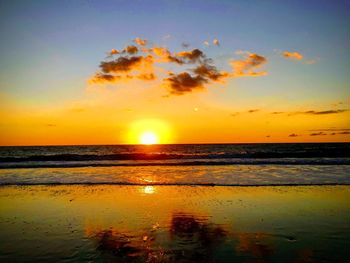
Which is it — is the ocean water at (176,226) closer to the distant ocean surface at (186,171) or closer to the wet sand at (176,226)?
the wet sand at (176,226)

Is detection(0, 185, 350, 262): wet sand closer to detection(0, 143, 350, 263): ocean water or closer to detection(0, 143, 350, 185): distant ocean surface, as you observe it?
detection(0, 143, 350, 263): ocean water

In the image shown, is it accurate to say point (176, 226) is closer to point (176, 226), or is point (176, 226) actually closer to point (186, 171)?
point (176, 226)


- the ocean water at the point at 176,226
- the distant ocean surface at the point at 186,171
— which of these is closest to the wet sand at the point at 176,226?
the ocean water at the point at 176,226

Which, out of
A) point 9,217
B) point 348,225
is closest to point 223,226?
point 348,225

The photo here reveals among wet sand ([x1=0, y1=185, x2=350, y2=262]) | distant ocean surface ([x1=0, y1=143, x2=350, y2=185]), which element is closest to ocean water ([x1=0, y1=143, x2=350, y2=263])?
wet sand ([x1=0, y1=185, x2=350, y2=262])

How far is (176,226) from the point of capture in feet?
31.1

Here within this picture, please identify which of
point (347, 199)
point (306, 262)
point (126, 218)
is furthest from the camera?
point (347, 199)

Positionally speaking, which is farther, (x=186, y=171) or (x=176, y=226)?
(x=186, y=171)

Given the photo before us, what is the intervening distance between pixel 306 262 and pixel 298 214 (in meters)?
4.75

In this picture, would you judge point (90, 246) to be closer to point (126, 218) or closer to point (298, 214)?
point (126, 218)

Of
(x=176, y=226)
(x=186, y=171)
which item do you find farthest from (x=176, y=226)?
(x=186, y=171)

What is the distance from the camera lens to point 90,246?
7.74 m

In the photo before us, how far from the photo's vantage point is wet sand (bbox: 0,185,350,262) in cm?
716

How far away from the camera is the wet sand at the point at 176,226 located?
716 centimetres
